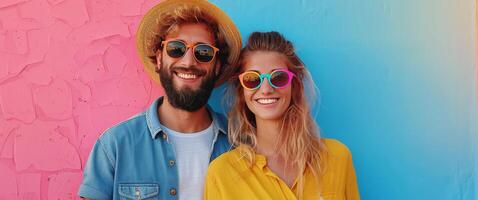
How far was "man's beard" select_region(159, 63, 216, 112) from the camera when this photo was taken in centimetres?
262

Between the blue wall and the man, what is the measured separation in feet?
1.42

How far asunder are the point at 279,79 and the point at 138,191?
95cm

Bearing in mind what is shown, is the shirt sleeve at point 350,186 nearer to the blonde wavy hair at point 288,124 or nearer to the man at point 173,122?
the blonde wavy hair at point 288,124

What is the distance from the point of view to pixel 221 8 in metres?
3.02

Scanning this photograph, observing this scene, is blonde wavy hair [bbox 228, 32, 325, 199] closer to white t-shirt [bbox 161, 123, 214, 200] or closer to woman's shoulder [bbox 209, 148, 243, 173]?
woman's shoulder [bbox 209, 148, 243, 173]

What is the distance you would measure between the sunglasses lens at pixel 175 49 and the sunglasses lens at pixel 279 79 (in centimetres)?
52

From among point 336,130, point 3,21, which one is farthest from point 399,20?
point 3,21

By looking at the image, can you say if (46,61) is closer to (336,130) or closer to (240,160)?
(240,160)

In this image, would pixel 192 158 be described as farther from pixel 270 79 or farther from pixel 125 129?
pixel 270 79

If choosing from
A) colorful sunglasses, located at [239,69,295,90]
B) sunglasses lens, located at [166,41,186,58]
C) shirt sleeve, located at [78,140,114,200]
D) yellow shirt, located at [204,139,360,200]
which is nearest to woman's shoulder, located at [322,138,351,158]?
yellow shirt, located at [204,139,360,200]

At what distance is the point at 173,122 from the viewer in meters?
2.75

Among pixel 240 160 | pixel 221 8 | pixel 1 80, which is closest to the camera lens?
pixel 240 160

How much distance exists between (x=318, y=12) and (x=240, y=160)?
1.19 m

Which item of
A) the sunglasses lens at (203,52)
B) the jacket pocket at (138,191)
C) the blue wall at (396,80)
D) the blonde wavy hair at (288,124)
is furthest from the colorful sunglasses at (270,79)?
the jacket pocket at (138,191)
